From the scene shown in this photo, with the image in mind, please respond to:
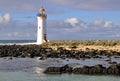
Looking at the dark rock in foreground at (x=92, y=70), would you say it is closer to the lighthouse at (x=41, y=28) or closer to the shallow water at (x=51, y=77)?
the shallow water at (x=51, y=77)

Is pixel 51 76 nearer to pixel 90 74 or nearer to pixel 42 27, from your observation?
pixel 90 74

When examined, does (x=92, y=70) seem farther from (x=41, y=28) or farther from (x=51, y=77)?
(x=41, y=28)

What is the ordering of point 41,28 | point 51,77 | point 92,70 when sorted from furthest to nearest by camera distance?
point 41,28 → point 92,70 → point 51,77

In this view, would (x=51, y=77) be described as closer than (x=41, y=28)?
Yes

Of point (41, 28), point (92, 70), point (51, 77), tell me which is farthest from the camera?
point (41, 28)

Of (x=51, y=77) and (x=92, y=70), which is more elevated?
(x=92, y=70)

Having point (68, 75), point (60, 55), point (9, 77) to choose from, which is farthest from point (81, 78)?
point (60, 55)

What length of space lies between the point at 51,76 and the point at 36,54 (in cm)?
2335

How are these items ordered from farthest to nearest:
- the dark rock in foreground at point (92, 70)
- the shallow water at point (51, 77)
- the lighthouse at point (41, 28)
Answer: the lighthouse at point (41, 28), the dark rock in foreground at point (92, 70), the shallow water at point (51, 77)

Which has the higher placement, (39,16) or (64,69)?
(39,16)

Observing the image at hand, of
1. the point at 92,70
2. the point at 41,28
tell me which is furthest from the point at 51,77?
the point at 41,28

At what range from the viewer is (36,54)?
52.2 metres

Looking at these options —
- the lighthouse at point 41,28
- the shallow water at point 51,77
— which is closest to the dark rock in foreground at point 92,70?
the shallow water at point 51,77

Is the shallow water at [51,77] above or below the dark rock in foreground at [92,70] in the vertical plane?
below
